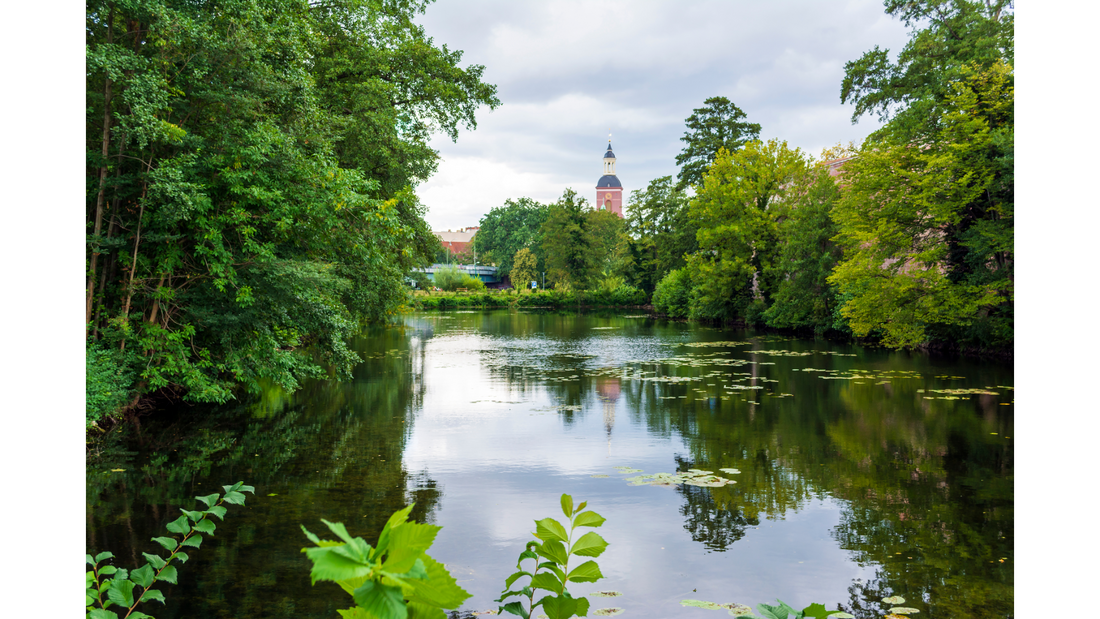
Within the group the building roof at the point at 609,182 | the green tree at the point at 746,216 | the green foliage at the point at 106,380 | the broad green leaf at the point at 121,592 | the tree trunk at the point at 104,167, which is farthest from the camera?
the building roof at the point at 609,182

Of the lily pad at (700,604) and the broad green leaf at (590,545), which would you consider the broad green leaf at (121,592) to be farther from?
the lily pad at (700,604)

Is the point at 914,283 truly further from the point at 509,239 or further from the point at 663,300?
the point at 509,239

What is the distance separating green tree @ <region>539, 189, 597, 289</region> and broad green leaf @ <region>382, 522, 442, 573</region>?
2408 inches

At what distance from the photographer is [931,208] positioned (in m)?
17.8

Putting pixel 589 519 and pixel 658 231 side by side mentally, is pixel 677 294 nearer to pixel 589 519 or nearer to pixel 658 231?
pixel 658 231

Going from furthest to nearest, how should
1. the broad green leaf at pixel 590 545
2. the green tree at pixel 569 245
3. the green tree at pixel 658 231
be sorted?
the green tree at pixel 569 245 → the green tree at pixel 658 231 → the broad green leaf at pixel 590 545

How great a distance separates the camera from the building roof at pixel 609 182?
122 m

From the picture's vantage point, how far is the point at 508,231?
8931 cm

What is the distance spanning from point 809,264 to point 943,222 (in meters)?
8.97

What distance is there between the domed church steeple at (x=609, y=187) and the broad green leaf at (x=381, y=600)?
118495 millimetres

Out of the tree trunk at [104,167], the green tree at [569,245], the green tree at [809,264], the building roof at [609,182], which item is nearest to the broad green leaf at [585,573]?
the tree trunk at [104,167]

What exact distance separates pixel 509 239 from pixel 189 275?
78.1 meters

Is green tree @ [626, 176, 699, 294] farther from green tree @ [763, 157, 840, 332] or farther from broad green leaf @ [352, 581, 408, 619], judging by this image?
broad green leaf @ [352, 581, 408, 619]

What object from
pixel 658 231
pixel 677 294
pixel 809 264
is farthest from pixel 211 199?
pixel 658 231
